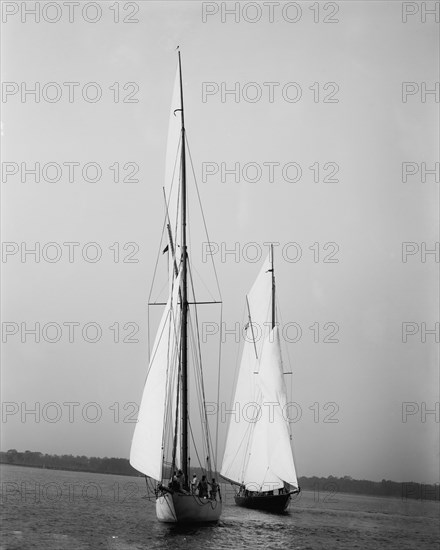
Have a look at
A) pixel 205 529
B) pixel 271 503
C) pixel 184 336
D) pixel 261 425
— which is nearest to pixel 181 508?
pixel 205 529

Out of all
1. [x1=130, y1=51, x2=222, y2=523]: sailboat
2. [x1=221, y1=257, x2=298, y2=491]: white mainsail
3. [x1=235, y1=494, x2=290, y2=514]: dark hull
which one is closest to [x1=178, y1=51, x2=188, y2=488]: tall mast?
[x1=130, y1=51, x2=222, y2=523]: sailboat

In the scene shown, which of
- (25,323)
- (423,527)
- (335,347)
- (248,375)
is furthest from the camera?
(248,375)

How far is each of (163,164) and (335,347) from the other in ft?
11.0

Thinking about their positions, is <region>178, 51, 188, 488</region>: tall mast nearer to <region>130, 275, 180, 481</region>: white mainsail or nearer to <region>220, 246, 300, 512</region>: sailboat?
<region>130, 275, 180, 481</region>: white mainsail

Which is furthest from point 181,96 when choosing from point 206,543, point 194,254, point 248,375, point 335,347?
point 248,375

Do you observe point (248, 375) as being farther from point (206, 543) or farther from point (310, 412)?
point (206, 543)

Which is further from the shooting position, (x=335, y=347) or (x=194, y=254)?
(x=194, y=254)

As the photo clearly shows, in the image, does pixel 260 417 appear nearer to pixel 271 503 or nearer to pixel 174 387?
pixel 271 503

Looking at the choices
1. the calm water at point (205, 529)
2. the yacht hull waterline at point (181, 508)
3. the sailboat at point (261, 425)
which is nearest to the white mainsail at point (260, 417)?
the sailboat at point (261, 425)

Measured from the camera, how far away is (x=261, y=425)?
1579cm

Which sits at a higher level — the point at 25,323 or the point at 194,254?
the point at 194,254

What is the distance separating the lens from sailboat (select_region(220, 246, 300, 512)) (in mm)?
14414

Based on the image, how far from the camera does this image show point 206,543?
31.4ft

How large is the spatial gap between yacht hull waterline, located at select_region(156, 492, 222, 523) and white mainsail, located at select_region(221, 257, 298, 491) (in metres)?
3.50
